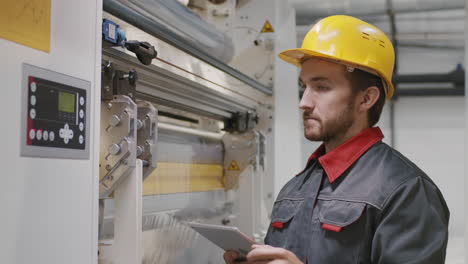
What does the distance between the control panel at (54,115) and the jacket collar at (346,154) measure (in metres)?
0.75

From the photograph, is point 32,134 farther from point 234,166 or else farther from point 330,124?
point 234,166

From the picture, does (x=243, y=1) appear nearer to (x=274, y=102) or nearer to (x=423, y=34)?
(x=274, y=102)

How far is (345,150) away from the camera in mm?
1507

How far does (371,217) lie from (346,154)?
23cm

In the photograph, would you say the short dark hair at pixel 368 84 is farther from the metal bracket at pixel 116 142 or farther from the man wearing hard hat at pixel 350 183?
the metal bracket at pixel 116 142

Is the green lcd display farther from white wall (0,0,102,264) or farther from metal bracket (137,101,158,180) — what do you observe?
metal bracket (137,101,158,180)

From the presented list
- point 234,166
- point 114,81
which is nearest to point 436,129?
point 234,166

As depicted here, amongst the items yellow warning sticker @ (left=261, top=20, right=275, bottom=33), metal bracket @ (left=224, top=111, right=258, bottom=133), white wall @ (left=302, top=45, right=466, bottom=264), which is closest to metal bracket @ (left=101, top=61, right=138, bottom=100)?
metal bracket @ (left=224, top=111, right=258, bottom=133)

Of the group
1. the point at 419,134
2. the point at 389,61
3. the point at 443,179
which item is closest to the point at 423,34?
the point at 419,134

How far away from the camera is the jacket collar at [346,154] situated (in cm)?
149

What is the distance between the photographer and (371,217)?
52.6 inches

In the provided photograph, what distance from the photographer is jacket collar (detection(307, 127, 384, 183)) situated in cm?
149

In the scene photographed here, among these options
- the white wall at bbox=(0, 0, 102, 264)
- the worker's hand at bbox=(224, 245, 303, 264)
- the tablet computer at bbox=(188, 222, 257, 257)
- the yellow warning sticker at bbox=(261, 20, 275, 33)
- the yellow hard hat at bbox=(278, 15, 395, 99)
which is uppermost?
the yellow warning sticker at bbox=(261, 20, 275, 33)

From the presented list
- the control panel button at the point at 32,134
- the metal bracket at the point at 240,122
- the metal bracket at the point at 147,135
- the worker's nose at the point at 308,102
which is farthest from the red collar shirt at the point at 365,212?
the metal bracket at the point at 240,122
